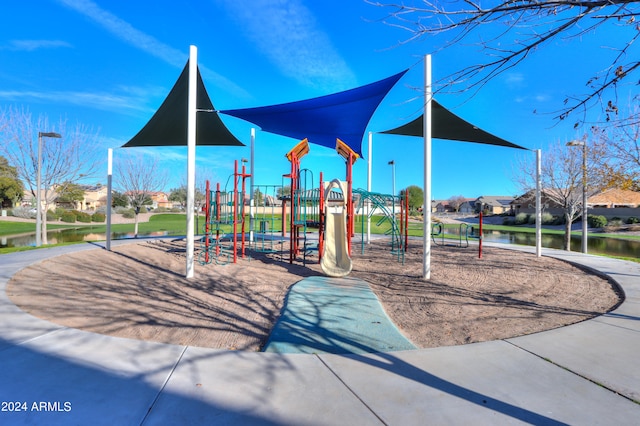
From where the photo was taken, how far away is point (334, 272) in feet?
25.7

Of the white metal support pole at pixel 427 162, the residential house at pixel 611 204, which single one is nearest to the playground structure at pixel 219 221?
the white metal support pole at pixel 427 162

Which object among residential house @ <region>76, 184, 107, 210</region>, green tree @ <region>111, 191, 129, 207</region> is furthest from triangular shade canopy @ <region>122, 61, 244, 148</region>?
residential house @ <region>76, 184, 107, 210</region>

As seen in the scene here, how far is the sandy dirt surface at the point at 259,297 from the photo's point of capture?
4.19 metres

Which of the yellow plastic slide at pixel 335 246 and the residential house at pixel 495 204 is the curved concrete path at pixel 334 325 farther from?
the residential house at pixel 495 204

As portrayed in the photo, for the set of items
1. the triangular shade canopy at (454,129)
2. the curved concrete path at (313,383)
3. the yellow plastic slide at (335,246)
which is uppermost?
the triangular shade canopy at (454,129)

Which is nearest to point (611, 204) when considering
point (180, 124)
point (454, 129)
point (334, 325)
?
point (454, 129)

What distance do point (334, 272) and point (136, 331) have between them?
466cm

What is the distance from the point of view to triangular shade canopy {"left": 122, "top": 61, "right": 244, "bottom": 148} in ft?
26.2

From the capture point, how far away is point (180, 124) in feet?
30.7

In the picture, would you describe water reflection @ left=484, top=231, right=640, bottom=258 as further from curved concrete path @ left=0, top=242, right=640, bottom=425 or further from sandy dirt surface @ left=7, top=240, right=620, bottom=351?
curved concrete path @ left=0, top=242, right=640, bottom=425

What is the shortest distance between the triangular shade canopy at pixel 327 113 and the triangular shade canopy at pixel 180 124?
146cm

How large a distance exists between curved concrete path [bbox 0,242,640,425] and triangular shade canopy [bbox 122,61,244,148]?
602 centimetres

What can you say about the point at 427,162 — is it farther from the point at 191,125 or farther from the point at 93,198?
the point at 93,198

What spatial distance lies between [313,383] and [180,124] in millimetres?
8787
